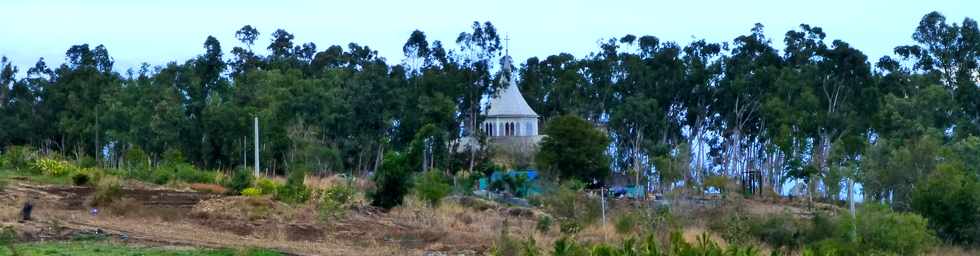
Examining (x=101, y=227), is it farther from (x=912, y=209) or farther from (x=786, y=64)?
(x=786, y=64)

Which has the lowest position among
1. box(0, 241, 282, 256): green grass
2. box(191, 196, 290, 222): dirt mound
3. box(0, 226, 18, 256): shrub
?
box(0, 241, 282, 256): green grass

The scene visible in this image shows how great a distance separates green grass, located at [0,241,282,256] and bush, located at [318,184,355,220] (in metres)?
8.02

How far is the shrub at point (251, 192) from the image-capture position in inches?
1254

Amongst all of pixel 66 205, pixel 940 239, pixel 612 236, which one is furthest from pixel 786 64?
pixel 66 205

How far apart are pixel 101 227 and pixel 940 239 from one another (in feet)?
74.9

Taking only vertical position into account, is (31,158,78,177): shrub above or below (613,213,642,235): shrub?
above

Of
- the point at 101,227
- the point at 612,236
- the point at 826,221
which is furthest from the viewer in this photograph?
the point at 826,221

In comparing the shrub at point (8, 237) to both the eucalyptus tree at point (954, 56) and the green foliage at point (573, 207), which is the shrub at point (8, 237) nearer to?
the green foliage at point (573, 207)

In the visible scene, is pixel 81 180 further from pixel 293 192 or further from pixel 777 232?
pixel 777 232

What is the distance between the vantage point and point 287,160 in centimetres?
5472

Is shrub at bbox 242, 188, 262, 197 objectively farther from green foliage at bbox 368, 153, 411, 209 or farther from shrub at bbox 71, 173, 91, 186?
shrub at bbox 71, 173, 91, 186

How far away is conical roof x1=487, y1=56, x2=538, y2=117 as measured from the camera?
68.9m

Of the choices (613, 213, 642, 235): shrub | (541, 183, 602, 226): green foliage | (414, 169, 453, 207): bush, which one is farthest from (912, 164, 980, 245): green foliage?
(414, 169, 453, 207): bush

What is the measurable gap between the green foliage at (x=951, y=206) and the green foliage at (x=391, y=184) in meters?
14.5
